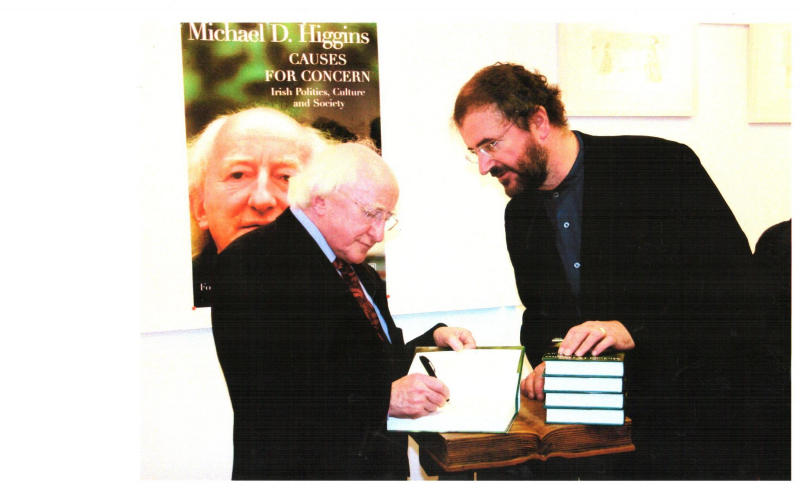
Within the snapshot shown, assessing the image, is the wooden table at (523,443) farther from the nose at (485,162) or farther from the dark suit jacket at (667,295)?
the nose at (485,162)

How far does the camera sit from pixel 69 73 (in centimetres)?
242

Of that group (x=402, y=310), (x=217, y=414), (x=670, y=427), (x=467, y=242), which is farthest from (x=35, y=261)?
(x=670, y=427)

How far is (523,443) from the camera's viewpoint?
215cm

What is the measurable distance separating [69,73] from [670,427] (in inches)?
105

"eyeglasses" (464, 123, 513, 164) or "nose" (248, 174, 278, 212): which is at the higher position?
"eyeglasses" (464, 123, 513, 164)

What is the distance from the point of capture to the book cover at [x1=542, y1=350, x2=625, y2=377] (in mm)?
2215

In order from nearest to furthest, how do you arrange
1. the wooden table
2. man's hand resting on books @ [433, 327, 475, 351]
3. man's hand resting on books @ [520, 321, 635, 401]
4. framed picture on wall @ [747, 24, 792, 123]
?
the wooden table < man's hand resting on books @ [520, 321, 635, 401] < man's hand resting on books @ [433, 327, 475, 351] < framed picture on wall @ [747, 24, 792, 123]

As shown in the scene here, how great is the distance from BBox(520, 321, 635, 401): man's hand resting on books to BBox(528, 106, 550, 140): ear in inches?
29.8

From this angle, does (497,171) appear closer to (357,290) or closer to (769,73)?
(357,290)

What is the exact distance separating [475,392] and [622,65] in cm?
141

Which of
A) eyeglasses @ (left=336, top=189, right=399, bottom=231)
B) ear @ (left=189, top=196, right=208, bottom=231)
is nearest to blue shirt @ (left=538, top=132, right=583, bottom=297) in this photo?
eyeglasses @ (left=336, top=189, right=399, bottom=231)

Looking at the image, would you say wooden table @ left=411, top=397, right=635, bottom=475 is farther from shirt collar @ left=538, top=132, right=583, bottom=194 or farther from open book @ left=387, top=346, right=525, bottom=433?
shirt collar @ left=538, top=132, right=583, bottom=194

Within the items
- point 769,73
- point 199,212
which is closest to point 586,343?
point 769,73

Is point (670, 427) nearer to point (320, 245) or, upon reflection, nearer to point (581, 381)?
point (581, 381)
